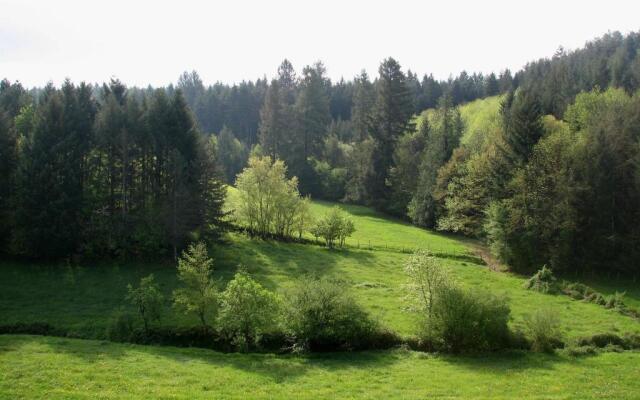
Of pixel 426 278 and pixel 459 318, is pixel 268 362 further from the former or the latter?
pixel 459 318

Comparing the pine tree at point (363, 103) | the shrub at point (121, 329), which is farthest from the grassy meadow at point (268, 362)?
the pine tree at point (363, 103)

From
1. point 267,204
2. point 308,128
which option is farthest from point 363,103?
point 267,204

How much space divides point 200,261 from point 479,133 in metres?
67.0

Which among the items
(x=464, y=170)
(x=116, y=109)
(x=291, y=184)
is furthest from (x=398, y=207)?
(x=116, y=109)

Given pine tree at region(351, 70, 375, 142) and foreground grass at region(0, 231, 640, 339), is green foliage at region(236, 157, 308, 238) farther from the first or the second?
pine tree at region(351, 70, 375, 142)

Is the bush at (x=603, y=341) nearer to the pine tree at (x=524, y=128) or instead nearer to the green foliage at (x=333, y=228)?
the green foliage at (x=333, y=228)

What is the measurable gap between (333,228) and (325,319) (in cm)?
2840

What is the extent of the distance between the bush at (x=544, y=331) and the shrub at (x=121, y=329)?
26466 mm

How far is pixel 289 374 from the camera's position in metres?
26.6

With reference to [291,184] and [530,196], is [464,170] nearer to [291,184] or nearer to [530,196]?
[530,196]

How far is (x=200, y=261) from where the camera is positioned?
34.4 metres

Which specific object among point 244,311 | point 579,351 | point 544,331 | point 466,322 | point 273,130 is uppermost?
point 273,130

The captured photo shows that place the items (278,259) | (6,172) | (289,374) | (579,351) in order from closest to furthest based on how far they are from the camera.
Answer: (289,374) < (579,351) < (6,172) < (278,259)

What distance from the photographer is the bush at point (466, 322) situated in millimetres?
30656
